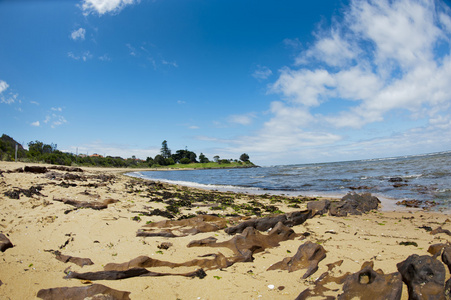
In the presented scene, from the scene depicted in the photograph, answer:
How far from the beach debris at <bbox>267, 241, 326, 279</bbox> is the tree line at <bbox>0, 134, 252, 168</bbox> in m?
49.1

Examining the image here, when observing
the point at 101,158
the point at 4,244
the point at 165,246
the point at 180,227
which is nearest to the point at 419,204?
the point at 180,227

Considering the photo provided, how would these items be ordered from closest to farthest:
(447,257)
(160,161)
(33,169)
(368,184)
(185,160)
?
(447,257) < (33,169) < (368,184) < (160,161) < (185,160)

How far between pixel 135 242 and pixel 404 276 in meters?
5.00

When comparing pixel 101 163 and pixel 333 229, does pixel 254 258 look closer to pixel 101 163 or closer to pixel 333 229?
pixel 333 229

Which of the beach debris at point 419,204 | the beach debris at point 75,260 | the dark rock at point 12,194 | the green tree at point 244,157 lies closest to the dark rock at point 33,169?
the dark rock at point 12,194

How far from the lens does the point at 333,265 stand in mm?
4191

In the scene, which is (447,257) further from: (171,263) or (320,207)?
(320,207)

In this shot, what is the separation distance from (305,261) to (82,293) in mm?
3646

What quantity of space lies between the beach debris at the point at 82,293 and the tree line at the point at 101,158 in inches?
1864

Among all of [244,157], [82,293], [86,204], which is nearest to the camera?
[82,293]

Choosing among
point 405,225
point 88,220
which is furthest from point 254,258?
point 405,225

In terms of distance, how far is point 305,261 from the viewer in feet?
14.1

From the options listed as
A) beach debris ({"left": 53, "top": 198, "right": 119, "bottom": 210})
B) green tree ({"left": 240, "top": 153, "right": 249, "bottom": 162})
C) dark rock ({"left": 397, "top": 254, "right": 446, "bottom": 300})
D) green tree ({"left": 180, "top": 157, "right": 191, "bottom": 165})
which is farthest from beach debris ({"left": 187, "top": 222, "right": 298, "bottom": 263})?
green tree ({"left": 240, "top": 153, "right": 249, "bottom": 162})

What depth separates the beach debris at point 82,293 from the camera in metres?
3.04
